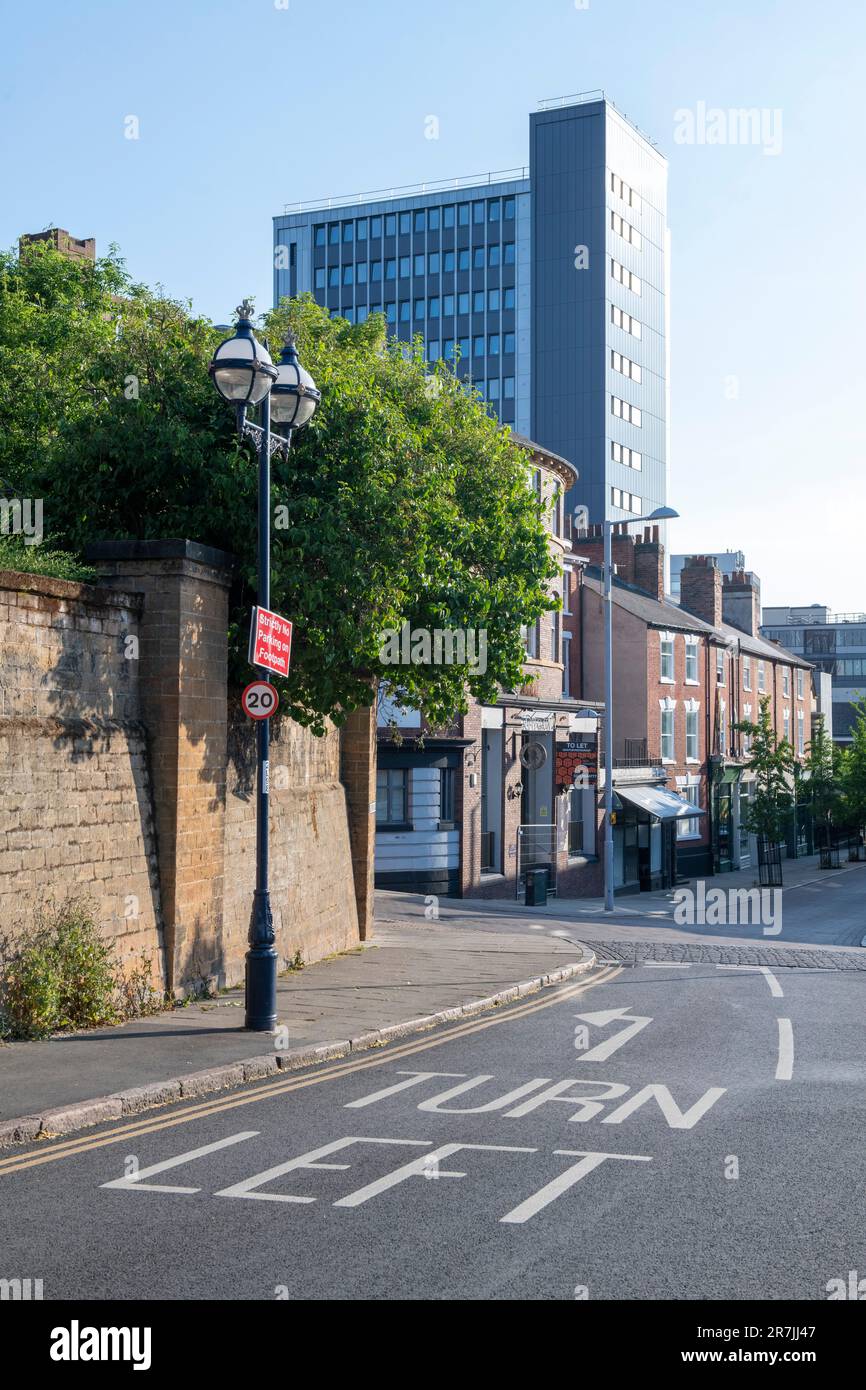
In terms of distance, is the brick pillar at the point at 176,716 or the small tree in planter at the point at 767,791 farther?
the small tree in planter at the point at 767,791

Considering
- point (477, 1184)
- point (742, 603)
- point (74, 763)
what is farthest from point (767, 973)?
point (742, 603)

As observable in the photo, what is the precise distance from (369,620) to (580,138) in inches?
2806

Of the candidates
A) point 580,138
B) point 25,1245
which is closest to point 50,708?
point 25,1245

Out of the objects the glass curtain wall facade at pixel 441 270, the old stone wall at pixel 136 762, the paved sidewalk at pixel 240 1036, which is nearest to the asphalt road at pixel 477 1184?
the paved sidewalk at pixel 240 1036

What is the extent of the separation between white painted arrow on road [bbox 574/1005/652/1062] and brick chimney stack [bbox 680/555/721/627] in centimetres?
4418

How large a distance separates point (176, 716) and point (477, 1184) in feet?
26.0

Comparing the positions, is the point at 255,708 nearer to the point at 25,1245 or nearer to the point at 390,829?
the point at 25,1245

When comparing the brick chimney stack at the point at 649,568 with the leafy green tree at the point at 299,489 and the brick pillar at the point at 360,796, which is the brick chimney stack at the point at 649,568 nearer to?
the brick pillar at the point at 360,796

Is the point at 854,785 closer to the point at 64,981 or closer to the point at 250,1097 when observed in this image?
the point at 64,981

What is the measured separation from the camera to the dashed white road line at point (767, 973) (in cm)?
1730

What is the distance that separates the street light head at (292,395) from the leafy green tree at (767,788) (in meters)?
42.3

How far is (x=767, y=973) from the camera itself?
20.0 metres

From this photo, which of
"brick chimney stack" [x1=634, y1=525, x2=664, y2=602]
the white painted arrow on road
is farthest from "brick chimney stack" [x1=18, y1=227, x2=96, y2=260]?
the white painted arrow on road
